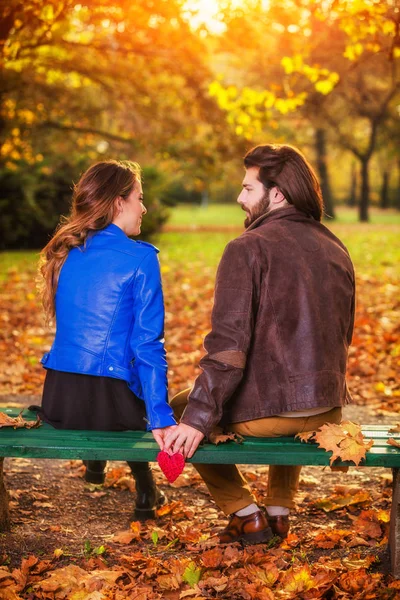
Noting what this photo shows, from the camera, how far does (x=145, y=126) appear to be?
16.5m

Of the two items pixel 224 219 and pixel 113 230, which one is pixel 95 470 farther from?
pixel 224 219

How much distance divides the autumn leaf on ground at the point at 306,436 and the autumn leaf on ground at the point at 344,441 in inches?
1.3

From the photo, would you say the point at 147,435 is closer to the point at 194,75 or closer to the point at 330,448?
the point at 330,448

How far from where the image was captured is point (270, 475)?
11.7ft

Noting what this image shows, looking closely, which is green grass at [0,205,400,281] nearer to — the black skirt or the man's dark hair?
the man's dark hair

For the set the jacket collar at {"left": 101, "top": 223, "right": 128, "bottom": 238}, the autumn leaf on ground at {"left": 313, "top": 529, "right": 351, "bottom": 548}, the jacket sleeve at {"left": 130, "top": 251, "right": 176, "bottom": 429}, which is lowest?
the autumn leaf on ground at {"left": 313, "top": 529, "right": 351, "bottom": 548}

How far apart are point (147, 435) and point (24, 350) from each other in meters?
4.82

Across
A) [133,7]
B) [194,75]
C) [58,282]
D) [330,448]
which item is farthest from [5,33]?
[194,75]

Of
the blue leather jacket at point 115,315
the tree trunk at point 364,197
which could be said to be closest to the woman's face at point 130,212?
the blue leather jacket at point 115,315

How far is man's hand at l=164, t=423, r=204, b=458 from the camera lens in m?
3.02

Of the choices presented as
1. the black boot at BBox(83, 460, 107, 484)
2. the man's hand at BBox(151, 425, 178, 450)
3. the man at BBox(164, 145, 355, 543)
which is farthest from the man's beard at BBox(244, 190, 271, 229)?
the black boot at BBox(83, 460, 107, 484)

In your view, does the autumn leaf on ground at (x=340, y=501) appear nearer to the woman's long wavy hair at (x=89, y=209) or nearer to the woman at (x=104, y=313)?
the woman at (x=104, y=313)

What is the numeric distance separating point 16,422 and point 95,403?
376 millimetres

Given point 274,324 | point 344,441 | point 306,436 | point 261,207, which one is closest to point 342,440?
point 344,441
